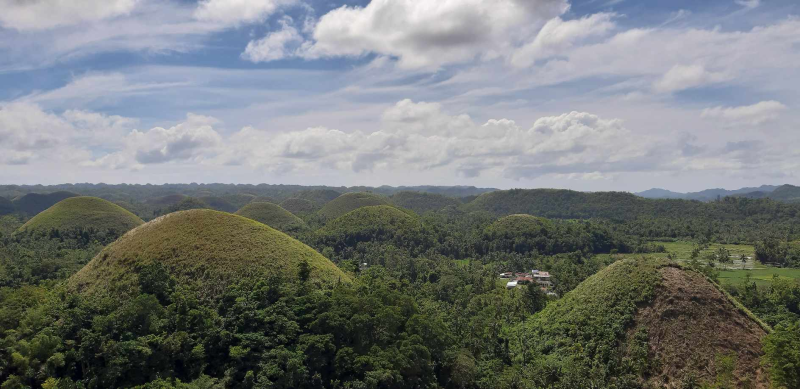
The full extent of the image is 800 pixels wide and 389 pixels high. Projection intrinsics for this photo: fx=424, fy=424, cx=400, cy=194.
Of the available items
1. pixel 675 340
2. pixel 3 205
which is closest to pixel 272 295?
pixel 675 340

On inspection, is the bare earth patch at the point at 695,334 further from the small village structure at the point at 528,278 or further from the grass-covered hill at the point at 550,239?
the grass-covered hill at the point at 550,239

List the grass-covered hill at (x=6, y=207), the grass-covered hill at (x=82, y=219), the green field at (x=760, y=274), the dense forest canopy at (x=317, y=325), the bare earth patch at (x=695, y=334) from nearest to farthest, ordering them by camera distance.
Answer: the dense forest canopy at (x=317, y=325) → the bare earth patch at (x=695, y=334) → the green field at (x=760, y=274) → the grass-covered hill at (x=82, y=219) → the grass-covered hill at (x=6, y=207)

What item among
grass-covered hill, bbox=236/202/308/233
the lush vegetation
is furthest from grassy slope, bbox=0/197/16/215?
the lush vegetation

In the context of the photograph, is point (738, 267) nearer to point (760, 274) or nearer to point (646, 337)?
point (760, 274)

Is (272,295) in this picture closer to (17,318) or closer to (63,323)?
(63,323)

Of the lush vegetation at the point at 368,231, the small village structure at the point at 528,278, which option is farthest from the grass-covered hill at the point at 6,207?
the small village structure at the point at 528,278

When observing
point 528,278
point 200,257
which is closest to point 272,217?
point 528,278

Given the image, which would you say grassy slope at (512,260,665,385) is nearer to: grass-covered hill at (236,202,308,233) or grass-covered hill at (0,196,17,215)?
grass-covered hill at (236,202,308,233)
